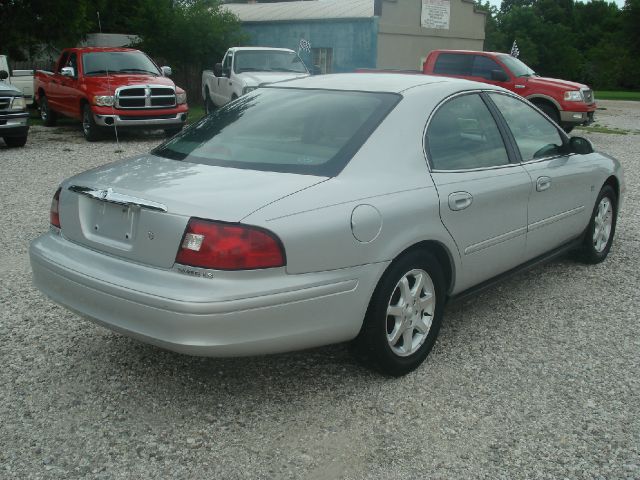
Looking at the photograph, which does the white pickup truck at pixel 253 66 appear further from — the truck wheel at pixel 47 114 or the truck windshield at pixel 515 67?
the truck windshield at pixel 515 67

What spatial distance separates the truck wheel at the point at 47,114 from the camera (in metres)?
17.1

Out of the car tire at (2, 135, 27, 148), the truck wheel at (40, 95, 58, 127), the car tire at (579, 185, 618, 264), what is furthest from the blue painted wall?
the car tire at (579, 185, 618, 264)

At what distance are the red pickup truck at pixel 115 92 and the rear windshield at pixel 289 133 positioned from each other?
33.7 ft

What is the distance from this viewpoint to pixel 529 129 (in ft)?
16.1

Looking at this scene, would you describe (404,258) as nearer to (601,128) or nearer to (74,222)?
(74,222)

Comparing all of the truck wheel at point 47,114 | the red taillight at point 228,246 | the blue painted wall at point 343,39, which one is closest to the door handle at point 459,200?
the red taillight at point 228,246

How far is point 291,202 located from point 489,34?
61131mm

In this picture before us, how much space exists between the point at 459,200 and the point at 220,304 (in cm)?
161

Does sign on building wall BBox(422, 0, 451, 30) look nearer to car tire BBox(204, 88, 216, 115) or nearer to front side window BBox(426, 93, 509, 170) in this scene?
car tire BBox(204, 88, 216, 115)

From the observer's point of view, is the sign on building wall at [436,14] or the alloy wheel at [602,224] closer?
the alloy wheel at [602,224]

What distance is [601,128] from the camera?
19328 millimetres

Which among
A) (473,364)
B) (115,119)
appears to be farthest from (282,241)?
(115,119)

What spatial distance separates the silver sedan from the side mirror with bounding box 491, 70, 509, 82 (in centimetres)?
1147

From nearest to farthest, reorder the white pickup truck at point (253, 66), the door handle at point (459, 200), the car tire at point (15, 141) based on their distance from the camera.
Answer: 1. the door handle at point (459, 200)
2. the car tire at point (15, 141)
3. the white pickup truck at point (253, 66)
